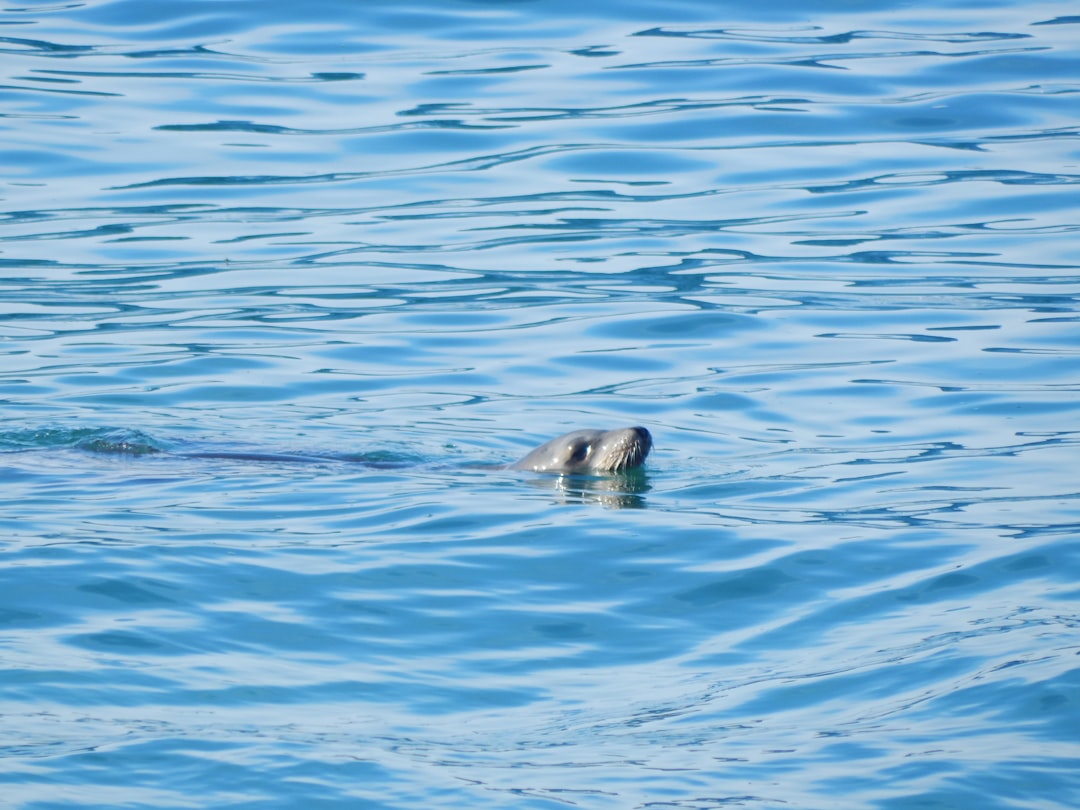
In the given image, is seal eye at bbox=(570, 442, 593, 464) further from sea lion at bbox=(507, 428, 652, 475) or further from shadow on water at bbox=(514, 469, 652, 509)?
shadow on water at bbox=(514, 469, 652, 509)

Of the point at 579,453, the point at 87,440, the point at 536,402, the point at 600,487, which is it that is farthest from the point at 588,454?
the point at 87,440

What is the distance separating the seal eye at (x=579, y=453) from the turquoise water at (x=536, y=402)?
1.06ft

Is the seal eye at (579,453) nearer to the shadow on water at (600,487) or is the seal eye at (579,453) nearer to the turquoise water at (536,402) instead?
the shadow on water at (600,487)

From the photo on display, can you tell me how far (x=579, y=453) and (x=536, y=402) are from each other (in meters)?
1.86

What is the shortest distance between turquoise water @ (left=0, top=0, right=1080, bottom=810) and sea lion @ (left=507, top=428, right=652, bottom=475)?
6.1 inches

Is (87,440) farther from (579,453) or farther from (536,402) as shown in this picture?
(579,453)

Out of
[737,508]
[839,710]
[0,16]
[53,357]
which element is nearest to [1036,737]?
[839,710]

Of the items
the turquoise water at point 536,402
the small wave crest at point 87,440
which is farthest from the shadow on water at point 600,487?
the small wave crest at point 87,440

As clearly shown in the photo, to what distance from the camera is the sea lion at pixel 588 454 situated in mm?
9500

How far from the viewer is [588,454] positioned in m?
9.72

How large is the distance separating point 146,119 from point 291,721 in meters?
14.7

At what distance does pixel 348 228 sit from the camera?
54.3 feet

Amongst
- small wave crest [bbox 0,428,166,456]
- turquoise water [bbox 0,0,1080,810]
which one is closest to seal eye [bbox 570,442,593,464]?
turquoise water [bbox 0,0,1080,810]

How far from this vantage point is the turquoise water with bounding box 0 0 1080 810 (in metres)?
5.77
